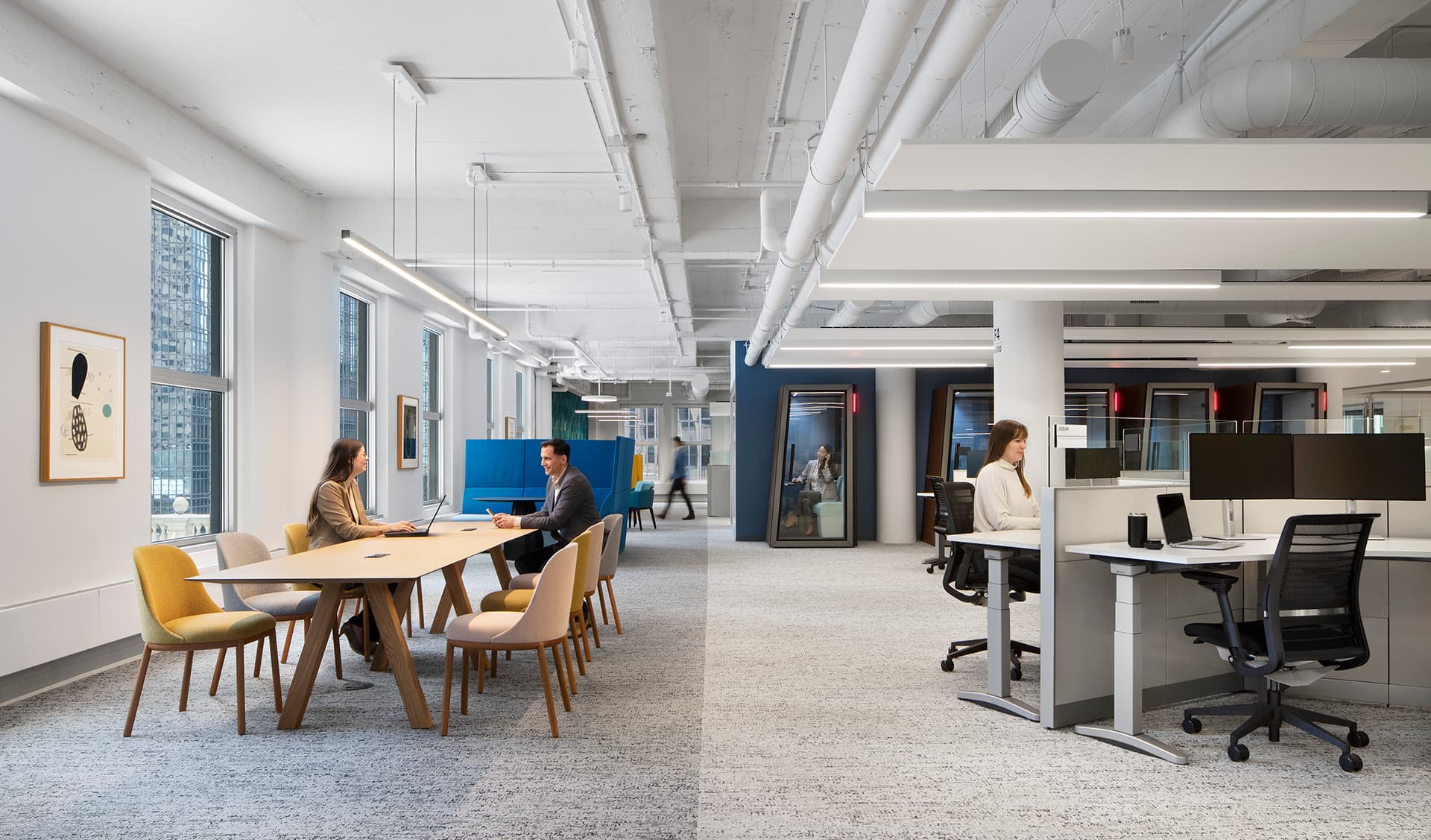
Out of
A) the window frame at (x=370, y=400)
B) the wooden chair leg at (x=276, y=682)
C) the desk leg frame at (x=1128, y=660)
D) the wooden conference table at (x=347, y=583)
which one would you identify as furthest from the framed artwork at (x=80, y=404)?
the desk leg frame at (x=1128, y=660)

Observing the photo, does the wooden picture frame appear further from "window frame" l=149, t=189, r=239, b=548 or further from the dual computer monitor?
the dual computer monitor

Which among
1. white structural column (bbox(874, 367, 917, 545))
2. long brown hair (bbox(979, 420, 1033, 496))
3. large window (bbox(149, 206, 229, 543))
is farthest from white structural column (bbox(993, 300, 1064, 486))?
large window (bbox(149, 206, 229, 543))

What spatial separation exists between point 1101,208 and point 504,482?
9.28m

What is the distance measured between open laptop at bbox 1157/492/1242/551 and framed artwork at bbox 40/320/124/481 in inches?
242

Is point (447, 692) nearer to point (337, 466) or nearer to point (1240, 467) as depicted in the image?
point (337, 466)

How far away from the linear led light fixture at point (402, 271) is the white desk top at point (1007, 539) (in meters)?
4.06

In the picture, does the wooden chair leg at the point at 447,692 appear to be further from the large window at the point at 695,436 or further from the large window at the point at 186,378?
the large window at the point at 695,436

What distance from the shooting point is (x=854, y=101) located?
3.84 meters

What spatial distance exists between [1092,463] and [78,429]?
5964mm

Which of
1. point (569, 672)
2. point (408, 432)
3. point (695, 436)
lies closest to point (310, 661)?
point (569, 672)

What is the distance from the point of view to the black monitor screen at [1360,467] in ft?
15.4

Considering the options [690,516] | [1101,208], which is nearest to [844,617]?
[1101,208]

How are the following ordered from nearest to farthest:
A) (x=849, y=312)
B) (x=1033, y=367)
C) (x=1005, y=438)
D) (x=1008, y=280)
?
(x=1005, y=438)
(x=1008, y=280)
(x=1033, y=367)
(x=849, y=312)

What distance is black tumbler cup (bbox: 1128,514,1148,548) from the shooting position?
4.32 metres
